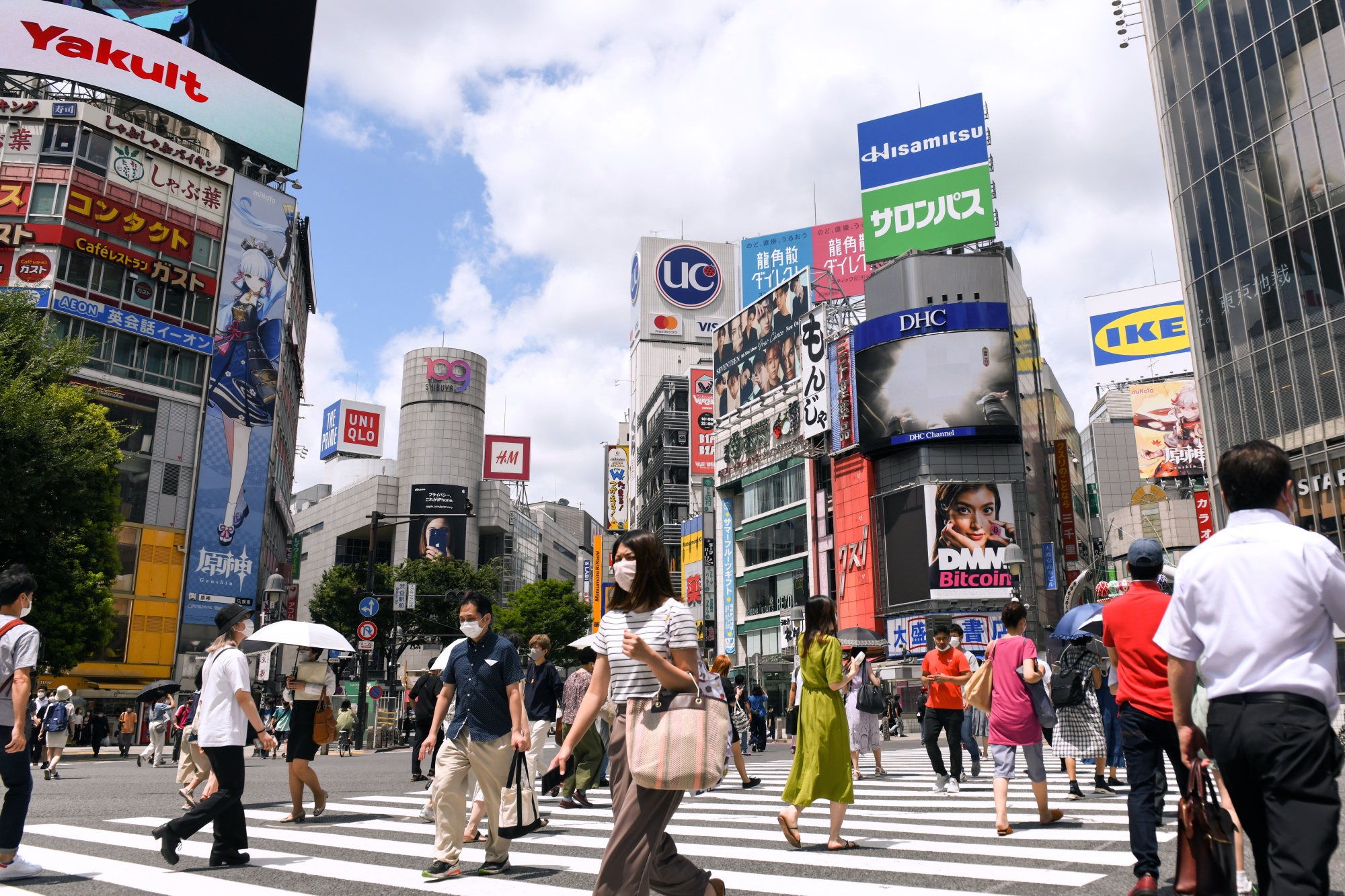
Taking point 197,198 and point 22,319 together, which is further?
point 197,198

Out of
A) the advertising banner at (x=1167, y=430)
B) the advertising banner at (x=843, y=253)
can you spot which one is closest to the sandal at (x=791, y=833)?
the advertising banner at (x=843, y=253)

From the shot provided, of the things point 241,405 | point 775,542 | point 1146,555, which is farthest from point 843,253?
point 1146,555

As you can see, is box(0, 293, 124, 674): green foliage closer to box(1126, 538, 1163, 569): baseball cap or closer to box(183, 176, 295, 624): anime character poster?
box(183, 176, 295, 624): anime character poster

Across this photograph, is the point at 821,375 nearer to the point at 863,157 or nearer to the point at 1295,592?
the point at 863,157

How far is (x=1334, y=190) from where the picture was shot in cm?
2753

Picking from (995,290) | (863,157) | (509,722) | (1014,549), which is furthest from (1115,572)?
(509,722)

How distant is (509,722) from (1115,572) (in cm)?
7249

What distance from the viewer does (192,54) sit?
4438cm

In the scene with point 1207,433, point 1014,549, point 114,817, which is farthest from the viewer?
point 1207,433

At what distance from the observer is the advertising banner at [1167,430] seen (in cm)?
6856

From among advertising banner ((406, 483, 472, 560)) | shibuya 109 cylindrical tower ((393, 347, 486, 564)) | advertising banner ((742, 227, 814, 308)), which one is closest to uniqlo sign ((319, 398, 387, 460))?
shibuya 109 cylindrical tower ((393, 347, 486, 564))

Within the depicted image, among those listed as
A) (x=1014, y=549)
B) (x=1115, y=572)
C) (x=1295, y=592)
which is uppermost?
(x=1115, y=572)

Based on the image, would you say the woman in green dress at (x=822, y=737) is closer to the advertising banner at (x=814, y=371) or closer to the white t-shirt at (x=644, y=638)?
the white t-shirt at (x=644, y=638)

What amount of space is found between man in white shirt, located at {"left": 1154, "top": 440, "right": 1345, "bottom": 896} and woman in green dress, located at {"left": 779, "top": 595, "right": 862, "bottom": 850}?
137 inches
